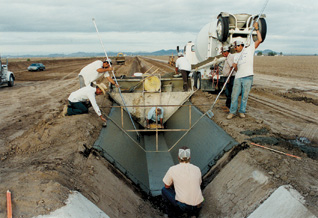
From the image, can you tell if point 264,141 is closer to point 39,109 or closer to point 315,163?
point 315,163

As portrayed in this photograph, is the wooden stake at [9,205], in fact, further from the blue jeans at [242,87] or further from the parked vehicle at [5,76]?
the parked vehicle at [5,76]

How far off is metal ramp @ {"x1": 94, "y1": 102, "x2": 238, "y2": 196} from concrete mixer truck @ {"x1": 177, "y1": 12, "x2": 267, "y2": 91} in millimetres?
2120

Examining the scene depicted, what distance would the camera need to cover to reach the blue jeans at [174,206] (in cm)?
404

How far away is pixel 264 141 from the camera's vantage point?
5355 millimetres

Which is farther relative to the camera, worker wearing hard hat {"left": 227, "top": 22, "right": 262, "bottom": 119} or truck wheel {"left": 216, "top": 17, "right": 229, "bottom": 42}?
truck wheel {"left": 216, "top": 17, "right": 229, "bottom": 42}

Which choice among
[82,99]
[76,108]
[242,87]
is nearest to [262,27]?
[242,87]

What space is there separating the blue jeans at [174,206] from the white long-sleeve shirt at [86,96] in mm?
2907

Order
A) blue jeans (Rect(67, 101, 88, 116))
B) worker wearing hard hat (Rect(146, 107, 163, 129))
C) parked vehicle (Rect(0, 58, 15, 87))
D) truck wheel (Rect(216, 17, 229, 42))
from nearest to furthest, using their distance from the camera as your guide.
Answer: blue jeans (Rect(67, 101, 88, 116)) → truck wheel (Rect(216, 17, 229, 42)) → worker wearing hard hat (Rect(146, 107, 163, 129)) → parked vehicle (Rect(0, 58, 15, 87))

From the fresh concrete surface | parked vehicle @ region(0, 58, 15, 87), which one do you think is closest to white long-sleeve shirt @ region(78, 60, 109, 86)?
the fresh concrete surface

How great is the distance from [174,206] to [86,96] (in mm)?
3817

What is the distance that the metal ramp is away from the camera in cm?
589

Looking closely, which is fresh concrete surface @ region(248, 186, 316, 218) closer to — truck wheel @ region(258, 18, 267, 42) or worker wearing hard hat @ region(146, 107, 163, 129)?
worker wearing hard hat @ region(146, 107, 163, 129)

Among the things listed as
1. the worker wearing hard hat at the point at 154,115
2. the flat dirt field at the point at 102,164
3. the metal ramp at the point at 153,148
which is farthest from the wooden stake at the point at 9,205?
the worker wearing hard hat at the point at 154,115

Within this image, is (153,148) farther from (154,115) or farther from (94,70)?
(94,70)
